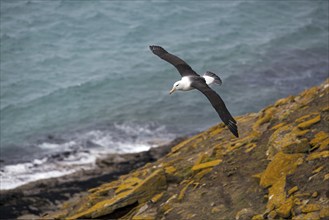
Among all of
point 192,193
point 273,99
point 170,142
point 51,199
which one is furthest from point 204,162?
point 273,99

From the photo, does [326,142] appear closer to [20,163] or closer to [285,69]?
[20,163]

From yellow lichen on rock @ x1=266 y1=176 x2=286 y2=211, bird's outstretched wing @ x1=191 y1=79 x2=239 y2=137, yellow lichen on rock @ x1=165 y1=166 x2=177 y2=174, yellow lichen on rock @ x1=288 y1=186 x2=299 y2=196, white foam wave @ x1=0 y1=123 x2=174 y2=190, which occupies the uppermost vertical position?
bird's outstretched wing @ x1=191 y1=79 x2=239 y2=137

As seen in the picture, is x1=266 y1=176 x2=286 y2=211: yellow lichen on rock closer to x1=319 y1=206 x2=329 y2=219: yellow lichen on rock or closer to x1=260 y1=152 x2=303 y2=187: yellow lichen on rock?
x1=260 y1=152 x2=303 y2=187: yellow lichen on rock

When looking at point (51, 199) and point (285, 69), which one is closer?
point (51, 199)

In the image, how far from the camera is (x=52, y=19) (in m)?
56.1

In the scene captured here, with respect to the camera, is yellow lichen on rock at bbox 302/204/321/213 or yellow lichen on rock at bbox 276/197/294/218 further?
yellow lichen on rock at bbox 276/197/294/218

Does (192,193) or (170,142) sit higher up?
(192,193)

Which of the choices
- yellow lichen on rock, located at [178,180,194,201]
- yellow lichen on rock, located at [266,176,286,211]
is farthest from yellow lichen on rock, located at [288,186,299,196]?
yellow lichen on rock, located at [178,180,194,201]

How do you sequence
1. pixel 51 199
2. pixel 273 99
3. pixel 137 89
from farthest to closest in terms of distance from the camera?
pixel 137 89 < pixel 273 99 < pixel 51 199

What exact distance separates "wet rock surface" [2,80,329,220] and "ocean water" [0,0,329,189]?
12491mm

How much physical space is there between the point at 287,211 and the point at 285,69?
30808 millimetres

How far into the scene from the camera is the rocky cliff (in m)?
13.7

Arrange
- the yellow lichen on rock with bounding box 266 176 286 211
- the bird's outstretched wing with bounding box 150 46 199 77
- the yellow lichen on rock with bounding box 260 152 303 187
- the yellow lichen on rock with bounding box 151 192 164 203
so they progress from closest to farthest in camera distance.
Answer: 1. the yellow lichen on rock with bounding box 266 176 286 211
2. the yellow lichen on rock with bounding box 260 152 303 187
3. the yellow lichen on rock with bounding box 151 192 164 203
4. the bird's outstretched wing with bounding box 150 46 199 77

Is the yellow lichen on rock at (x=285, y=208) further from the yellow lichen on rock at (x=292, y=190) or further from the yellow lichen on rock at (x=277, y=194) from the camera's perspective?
the yellow lichen on rock at (x=292, y=190)
